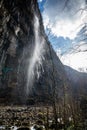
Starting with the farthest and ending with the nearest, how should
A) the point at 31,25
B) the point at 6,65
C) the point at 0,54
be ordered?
→ the point at 31,25 → the point at 6,65 → the point at 0,54

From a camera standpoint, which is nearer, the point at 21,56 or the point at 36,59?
the point at 21,56

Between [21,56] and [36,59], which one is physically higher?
[36,59]

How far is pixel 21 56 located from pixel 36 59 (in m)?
9.00

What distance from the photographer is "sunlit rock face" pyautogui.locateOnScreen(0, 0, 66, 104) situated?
40812 millimetres

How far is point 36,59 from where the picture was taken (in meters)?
56.9

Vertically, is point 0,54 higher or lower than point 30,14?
lower

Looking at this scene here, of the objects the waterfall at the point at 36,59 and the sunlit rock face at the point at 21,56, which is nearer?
the sunlit rock face at the point at 21,56

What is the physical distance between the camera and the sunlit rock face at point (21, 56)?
40812 mm

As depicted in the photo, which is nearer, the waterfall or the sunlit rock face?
the sunlit rock face

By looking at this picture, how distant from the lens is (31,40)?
54.3m

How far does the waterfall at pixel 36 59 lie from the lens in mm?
51119

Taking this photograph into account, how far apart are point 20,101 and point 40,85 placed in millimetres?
9826

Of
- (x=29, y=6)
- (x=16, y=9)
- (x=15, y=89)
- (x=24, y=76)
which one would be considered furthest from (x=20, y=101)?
(x=29, y=6)

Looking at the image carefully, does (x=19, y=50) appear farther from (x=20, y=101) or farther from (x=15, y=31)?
(x=20, y=101)
